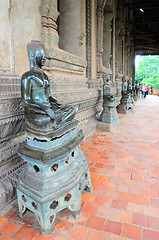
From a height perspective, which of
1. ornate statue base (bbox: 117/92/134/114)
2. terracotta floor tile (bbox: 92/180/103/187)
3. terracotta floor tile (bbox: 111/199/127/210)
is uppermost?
ornate statue base (bbox: 117/92/134/114)

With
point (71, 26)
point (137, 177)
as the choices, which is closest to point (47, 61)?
point (71, 26)

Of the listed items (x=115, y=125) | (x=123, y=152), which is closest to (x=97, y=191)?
(x=123, y=152)

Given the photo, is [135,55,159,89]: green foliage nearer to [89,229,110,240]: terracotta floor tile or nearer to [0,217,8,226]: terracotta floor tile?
[89,229,110,240]: terracotta floor tile

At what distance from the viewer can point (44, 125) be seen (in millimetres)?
1651

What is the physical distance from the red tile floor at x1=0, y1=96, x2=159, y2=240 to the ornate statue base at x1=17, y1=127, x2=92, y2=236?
113mm

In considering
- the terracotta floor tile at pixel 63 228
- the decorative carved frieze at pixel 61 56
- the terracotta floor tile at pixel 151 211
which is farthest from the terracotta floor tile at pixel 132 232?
the decorative carved frieze at pixel 61 56

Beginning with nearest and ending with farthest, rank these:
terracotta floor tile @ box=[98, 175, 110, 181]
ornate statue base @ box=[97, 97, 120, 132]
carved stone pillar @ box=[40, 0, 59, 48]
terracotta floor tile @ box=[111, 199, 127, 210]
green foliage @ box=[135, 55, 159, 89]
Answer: terracotta floor tile @ box=[111, 199, 127, 210], terracotta floor tile @ box=[98, 175, 110, 181], carved stone pillar @ box=[40, 0, 59, 48], ornate statue base @ box=[97, 97, 120, 132], green foliage @ box=[135, 55, 159, 89]

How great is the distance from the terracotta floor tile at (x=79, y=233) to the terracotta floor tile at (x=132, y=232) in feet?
1.03

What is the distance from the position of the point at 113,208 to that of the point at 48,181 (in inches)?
30.3

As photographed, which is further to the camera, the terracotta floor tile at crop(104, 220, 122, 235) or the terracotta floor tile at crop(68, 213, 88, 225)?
the terracotta floor tile at crop(68, 213, 88, 225)

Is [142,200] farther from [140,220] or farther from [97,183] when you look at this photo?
[97,183]

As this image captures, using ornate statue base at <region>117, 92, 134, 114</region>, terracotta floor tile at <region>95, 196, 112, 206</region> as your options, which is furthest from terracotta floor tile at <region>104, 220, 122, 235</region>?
ornate statue base at <region>117, 92, 134, 114</region>

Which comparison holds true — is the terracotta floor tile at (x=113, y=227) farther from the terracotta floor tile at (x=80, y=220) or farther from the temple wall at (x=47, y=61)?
the temple wall at (x=47, y=61)

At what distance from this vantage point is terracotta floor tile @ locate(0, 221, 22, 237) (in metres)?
1.60
